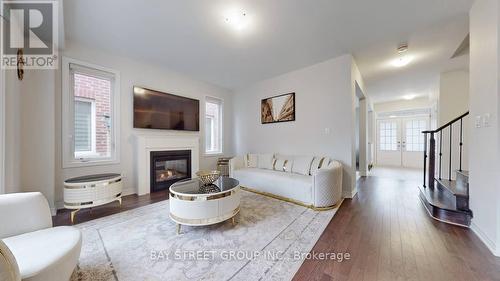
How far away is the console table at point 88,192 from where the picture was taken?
2303 millimetres

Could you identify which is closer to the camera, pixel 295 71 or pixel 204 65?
pixel 204 65

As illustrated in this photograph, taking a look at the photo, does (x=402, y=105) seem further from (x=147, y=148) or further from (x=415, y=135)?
(x=147, y=148)

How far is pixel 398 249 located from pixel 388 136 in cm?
730

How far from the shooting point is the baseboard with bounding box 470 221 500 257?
1.62 meters

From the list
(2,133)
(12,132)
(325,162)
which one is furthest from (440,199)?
(12,132)

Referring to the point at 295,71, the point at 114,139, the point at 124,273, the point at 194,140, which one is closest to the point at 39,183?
the point at 114,139

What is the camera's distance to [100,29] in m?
2.53

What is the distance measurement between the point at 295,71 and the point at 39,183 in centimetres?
472

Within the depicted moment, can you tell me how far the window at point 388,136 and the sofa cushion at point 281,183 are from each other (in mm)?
6337

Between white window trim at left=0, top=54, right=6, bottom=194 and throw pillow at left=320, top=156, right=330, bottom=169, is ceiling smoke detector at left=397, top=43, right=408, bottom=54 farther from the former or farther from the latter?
white window trim at left=0, top=54, right=6, bottom=194

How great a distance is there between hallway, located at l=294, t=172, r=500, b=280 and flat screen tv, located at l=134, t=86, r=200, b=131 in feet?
11.6

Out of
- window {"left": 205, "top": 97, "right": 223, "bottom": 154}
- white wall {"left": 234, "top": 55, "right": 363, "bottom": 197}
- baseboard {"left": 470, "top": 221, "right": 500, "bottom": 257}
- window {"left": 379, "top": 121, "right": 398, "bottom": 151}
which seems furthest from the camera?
window {"left": 379, "top": 121, "right": 398, "bottom": 151}

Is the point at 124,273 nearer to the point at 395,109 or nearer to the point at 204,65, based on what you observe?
the point at 204,65

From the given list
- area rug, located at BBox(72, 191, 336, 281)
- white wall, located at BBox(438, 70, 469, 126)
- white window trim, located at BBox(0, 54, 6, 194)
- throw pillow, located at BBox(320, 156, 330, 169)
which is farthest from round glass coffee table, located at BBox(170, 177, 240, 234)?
white wall, located at BBox(438, 70, 469, 126)
